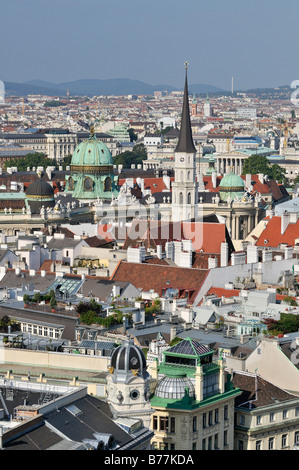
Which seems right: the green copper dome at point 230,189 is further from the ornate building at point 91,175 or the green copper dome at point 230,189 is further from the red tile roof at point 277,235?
the red tile roof at point 277,235

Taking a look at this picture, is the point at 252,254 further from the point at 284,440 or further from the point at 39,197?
the point at 39,197

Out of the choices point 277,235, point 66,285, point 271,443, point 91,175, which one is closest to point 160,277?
point 66,285

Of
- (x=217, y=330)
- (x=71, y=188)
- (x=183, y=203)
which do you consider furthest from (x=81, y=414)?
(x=71, y=188)

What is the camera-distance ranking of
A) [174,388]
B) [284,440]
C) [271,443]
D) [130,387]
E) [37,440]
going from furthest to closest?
1. [284,440]
2. [271,443]
3. [174,388]
4. [130,387]
5. [37,440]

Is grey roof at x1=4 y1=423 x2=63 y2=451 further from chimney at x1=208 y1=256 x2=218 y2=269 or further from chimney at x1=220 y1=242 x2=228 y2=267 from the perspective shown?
chimney at x1=220 y1=242 x2=228 y2=267

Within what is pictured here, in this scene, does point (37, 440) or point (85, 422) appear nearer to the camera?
point (37, 440)
